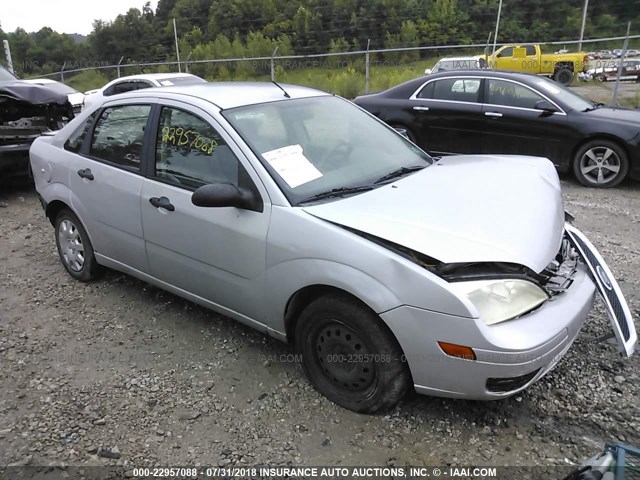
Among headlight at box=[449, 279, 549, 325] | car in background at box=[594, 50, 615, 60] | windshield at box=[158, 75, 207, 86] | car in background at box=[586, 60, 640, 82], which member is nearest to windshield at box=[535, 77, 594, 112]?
headlight at box=[449, 279, 549, 325]

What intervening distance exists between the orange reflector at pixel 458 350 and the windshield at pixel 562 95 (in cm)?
570

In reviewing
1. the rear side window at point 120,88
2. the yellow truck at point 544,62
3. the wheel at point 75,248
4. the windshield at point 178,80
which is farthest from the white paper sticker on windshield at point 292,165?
the yellow truck at point 544,62

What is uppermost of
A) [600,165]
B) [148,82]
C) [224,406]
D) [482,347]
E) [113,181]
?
[148,82]

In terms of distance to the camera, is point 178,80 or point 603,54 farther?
point 603,54

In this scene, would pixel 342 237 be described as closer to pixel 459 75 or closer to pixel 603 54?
pixel 459 75

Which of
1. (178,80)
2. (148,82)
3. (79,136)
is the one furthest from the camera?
(178,80)

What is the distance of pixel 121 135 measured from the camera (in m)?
3.71

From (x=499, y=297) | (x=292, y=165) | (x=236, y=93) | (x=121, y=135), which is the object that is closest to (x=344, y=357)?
(x=499, y=297)

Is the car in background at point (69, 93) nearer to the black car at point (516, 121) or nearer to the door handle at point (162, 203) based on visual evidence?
the black car at point (516, 121)

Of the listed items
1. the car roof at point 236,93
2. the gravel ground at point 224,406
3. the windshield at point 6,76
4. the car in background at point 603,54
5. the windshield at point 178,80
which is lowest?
the gravel ground at point 224,406

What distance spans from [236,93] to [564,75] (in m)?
20.9

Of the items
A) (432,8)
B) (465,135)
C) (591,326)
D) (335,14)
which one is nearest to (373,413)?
(591,326)

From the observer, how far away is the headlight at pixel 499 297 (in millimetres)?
2262

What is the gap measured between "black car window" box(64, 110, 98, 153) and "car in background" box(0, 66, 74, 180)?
3.11m
